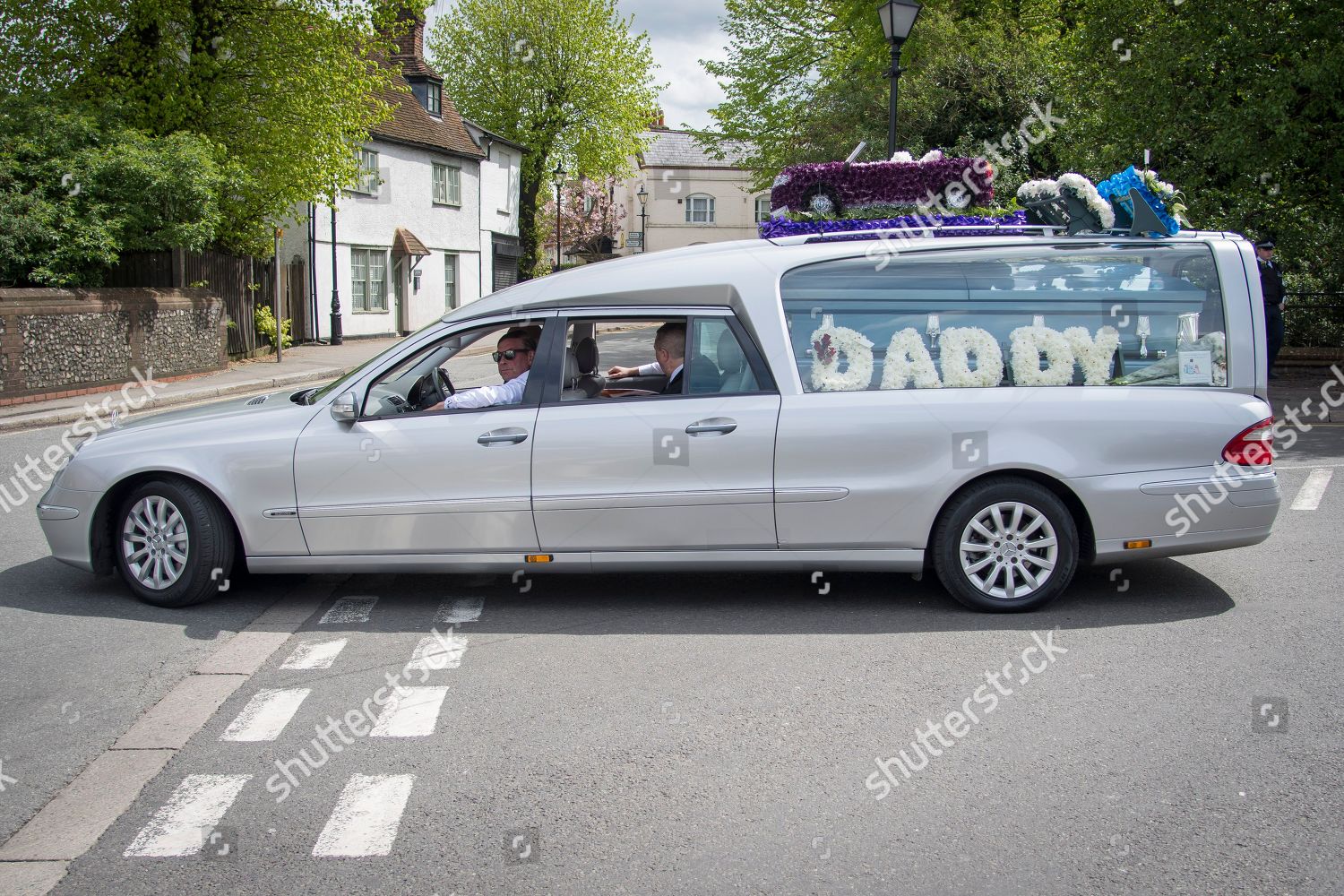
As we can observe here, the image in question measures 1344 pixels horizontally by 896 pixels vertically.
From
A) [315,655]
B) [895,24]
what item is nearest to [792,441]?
[315,655]

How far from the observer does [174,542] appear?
617cm

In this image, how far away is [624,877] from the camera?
135 inches

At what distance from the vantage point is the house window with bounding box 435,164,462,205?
122ft

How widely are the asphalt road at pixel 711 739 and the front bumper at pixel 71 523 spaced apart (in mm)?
273

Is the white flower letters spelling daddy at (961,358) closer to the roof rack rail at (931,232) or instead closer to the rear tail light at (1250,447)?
the roof rack rail at (931,232)

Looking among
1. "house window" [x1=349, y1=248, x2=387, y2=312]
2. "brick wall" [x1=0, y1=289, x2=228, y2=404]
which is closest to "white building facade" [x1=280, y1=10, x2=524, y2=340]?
"house window" [x1=349, y1=248, x2=387, y2=312]

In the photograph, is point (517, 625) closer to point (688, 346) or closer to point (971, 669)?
point (688, 346)

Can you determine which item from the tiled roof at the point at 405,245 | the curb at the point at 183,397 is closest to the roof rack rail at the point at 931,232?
the curb at the point at 183,397

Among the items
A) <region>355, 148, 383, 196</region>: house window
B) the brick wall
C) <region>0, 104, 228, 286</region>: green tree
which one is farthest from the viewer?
<region>355, 148, 383, 196</region>: house window

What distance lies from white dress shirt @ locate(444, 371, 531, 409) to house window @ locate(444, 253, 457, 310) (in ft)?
109

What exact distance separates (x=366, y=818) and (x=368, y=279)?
30.8 m

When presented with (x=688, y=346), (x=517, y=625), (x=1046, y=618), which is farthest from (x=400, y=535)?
(x=1046, y=618)

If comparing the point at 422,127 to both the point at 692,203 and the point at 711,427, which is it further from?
the point at 692,203

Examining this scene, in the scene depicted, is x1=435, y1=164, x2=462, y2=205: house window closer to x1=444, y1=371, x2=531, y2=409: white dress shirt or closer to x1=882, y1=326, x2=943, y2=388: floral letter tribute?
x1=444, y1=371, x2=531, y2=409: white dress shirt
